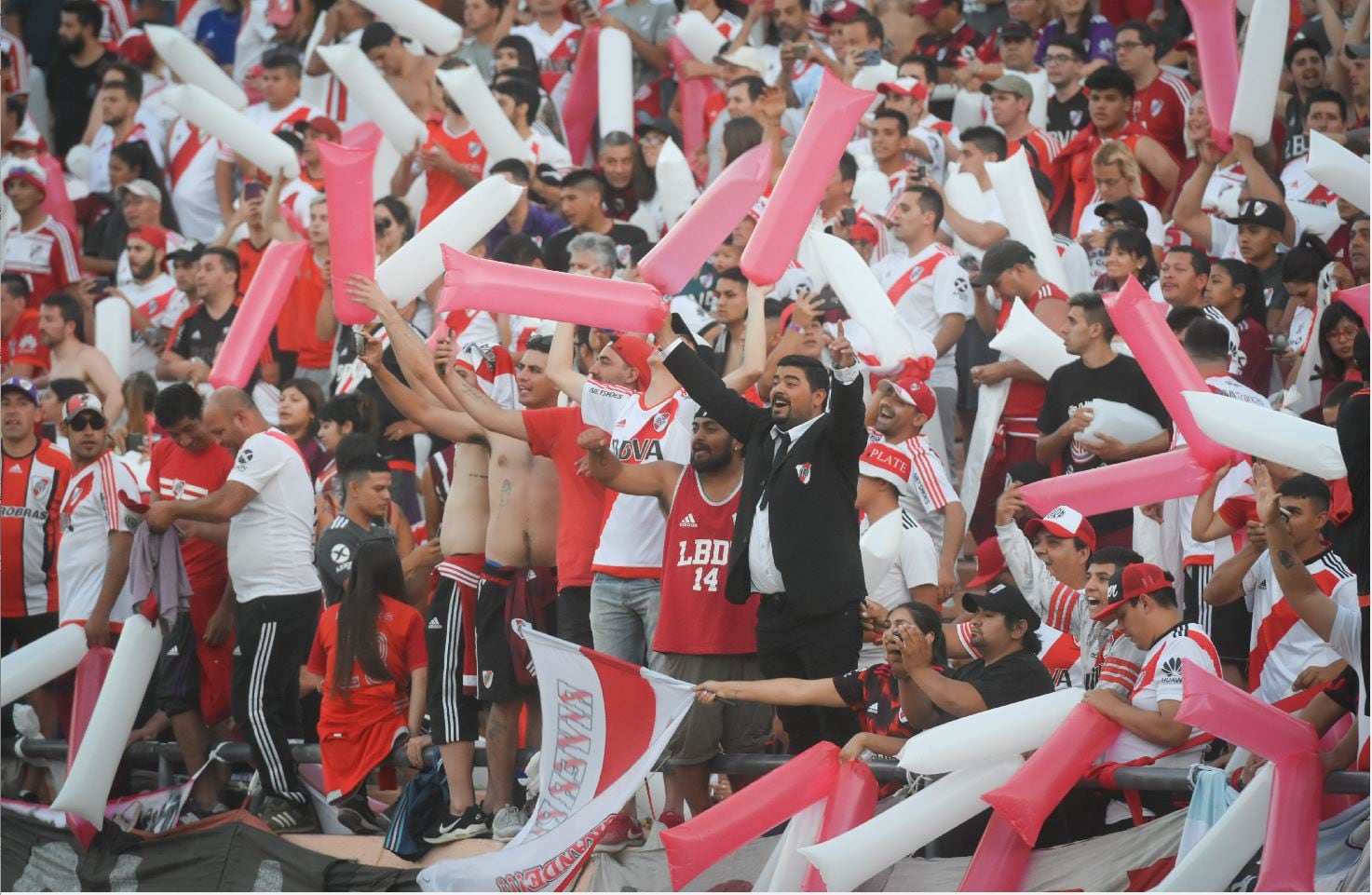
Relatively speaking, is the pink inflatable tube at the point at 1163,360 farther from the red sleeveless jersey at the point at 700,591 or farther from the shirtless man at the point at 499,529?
the shirtless man at the point at 499,529

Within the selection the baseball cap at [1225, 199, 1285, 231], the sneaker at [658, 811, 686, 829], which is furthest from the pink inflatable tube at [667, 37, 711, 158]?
the sneaker at [658, 811, 686, 829]

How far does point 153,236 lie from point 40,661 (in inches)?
176

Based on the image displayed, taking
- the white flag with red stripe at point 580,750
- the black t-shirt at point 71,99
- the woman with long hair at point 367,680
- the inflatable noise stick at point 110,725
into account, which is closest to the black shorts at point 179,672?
the inflatable noise stick at point 110,725

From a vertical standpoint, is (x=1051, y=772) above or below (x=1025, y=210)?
below

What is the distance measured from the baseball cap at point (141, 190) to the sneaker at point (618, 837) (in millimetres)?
6967

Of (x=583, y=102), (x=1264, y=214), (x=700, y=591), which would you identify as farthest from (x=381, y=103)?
(x=700, y=591)

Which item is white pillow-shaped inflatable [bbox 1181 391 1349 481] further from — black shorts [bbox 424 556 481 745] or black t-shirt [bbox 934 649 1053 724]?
black shorts [bbox 424 556 481 745]

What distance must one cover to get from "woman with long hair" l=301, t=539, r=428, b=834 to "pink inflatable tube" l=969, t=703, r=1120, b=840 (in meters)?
2.85

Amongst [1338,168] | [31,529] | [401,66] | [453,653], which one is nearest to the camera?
[1338,168]

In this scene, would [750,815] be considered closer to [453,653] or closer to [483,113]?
[453,653]

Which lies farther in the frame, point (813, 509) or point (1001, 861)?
point (813, 509)

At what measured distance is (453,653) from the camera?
766 centimetres

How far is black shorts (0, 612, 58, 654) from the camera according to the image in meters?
9.57

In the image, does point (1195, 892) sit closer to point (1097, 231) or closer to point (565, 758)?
point (565, 758)
